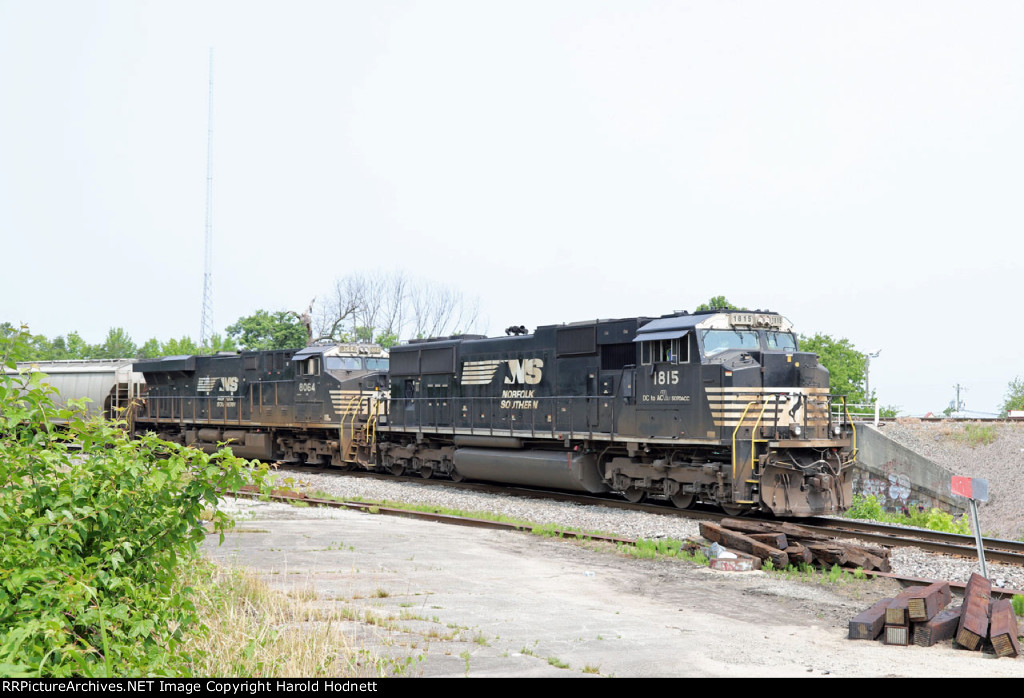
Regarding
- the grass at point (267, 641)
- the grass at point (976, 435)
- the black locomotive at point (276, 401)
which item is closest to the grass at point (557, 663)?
the grass at point (267, 641)

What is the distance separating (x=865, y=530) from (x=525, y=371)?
8252mm

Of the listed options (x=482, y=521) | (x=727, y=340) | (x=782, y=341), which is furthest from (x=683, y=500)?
(x=482, y=521)

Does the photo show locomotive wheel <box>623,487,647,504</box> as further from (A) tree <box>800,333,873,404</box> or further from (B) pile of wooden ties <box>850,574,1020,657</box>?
(A) tree <box>800,333,873,404</box>

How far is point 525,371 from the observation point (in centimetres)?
2112

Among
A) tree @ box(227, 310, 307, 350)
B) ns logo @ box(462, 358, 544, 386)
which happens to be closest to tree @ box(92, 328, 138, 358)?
tree @ box(227, 310, 307, 350)

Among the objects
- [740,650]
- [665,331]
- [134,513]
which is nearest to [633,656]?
[740,650]

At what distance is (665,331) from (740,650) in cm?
1033

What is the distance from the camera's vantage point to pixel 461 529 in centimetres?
1516

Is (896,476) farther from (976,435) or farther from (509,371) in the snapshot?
(509,371)

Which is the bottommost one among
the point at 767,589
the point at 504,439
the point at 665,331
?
the point at 767,589

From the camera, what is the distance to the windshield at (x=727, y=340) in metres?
16.6

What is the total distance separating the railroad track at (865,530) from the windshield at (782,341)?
314cm
